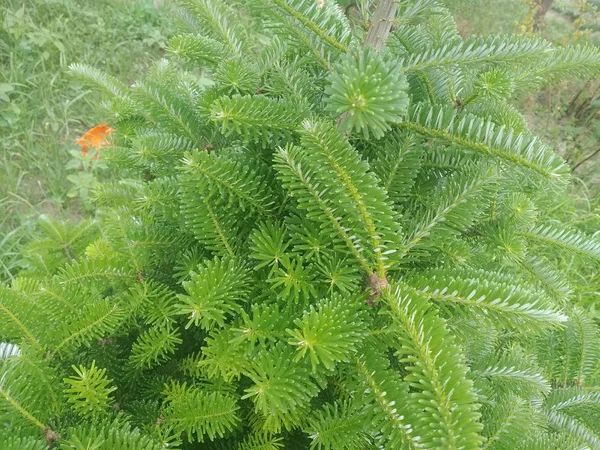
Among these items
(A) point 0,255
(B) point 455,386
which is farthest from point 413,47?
(A) point 0,255

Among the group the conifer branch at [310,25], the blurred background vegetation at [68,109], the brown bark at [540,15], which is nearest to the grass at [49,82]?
the blurred background vegetation at [68,109]

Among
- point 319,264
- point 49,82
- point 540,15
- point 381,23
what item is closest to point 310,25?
point 381,23

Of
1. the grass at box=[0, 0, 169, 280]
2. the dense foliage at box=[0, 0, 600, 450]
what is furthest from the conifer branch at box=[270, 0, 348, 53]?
the grass at box=[0, 0, 169, 280]

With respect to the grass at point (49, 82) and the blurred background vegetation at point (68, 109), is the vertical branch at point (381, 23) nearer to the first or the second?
the blurred background vegetation at point (68, 109)

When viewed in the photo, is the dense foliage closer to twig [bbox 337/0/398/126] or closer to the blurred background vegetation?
twig [bbox 337/0/398/126]

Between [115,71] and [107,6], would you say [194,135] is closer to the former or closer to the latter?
[115,71]
